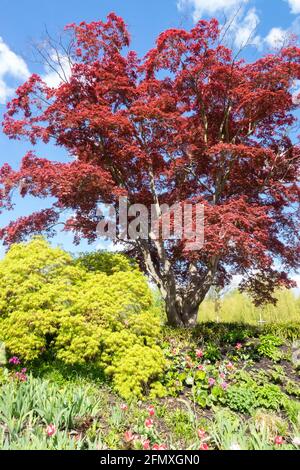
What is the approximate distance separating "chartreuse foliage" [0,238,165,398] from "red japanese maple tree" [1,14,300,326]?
2.46m

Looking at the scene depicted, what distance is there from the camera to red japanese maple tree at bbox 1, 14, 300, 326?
1061 centimetres

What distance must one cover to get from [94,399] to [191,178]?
795 cm

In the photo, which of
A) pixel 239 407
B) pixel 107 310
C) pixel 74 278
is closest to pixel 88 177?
pixel 74 278

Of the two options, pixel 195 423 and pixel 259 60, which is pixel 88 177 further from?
pixel 195 423

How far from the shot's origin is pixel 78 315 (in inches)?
288

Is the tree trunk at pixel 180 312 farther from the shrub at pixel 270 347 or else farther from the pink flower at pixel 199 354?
the pink flower at pixel 199 354

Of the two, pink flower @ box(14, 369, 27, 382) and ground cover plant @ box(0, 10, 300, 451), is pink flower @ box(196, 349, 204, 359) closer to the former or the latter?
ground cover plant @ box(0, 10, 300, 451)

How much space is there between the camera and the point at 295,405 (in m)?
6.89

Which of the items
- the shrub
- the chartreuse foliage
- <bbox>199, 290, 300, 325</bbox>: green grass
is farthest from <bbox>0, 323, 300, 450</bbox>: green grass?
<bbox>199, 290, 300, 325</bbox>: green grass

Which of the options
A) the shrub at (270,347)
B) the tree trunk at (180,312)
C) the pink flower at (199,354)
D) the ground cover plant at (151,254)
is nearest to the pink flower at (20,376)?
the ground cover plant at (151,254)

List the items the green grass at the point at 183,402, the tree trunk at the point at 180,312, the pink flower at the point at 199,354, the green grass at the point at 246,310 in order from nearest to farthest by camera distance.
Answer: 1. the green grass at the point at 183,402
2. the pink flower at the point at 199,354
3. the tree trunk at the point at 180,312
4. the green grass at the point at 246,310

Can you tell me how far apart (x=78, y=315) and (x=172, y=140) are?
6.14m

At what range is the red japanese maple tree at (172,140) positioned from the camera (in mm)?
10609

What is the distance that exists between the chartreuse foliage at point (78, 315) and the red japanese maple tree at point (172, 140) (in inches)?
96.8
